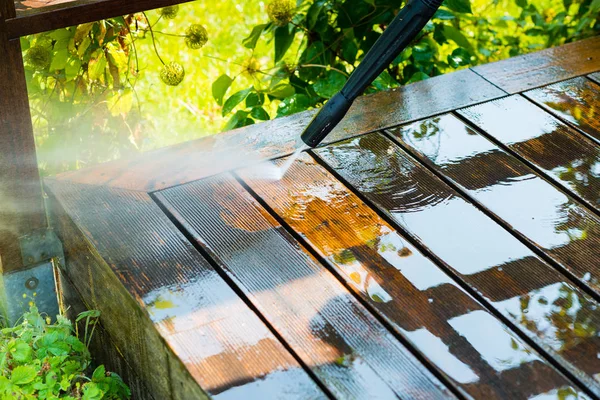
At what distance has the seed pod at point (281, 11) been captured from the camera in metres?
2.52

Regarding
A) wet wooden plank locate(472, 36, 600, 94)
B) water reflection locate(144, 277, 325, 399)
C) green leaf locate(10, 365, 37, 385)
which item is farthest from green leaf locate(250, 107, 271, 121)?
green leaf locate(10, 365, 37, 385)

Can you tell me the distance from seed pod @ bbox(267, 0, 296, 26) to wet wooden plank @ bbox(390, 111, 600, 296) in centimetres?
73

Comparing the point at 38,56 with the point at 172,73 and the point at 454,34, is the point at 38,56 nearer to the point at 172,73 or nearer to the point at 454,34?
the point at 172,73

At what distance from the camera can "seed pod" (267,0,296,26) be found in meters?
2.52

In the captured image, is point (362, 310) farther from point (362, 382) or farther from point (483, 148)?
point (483, 148)

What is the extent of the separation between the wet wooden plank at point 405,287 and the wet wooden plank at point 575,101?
698mm

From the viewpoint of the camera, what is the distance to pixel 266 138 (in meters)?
2.00

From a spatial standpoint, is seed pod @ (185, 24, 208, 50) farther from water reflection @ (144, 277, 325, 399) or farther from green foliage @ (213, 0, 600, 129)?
water reflection @ (144, 277, 325, 399)

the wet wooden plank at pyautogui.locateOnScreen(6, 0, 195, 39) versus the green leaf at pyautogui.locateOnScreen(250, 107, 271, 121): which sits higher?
the wet wooden plank at pyautogui.locateOnScreen(6, 0, 195, 39)

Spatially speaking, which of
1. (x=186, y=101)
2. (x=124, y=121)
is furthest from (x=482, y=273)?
(x=186, y=101)

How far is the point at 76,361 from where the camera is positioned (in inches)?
71.4

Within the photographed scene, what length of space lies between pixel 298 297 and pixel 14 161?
73 centimetres

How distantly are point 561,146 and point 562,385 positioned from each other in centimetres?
82

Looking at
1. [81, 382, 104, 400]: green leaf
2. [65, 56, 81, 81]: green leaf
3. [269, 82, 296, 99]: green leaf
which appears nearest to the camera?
[81, 382, 104, 400]: green leaf
